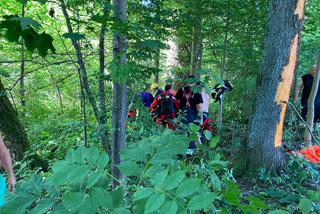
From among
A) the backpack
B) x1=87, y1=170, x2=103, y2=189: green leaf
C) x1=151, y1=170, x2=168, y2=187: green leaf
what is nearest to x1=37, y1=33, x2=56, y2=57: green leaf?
x1=87, y1=170, x2=103, y2=189: green leaf

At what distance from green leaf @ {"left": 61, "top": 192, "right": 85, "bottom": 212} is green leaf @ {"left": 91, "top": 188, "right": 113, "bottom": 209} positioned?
43 mm

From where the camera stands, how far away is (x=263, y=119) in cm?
488

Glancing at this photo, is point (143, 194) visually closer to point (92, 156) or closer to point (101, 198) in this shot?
point (101, 198)

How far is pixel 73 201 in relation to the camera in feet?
3.67

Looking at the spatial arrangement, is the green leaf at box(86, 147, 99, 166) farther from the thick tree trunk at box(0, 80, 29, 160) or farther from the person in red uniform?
the person in red uniform

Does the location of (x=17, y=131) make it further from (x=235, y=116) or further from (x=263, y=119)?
(x=235, y=116)

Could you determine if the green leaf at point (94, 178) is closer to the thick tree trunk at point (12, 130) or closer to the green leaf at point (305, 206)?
the green leaf at point (305, 206)

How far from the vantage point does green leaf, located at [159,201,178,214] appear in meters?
1.03

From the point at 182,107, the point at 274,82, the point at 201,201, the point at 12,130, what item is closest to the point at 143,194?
the point at 201,201

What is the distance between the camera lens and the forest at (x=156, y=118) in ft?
4.04

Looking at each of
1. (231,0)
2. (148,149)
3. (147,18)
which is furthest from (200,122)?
(148,149)

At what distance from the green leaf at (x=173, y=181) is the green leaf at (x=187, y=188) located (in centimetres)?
2

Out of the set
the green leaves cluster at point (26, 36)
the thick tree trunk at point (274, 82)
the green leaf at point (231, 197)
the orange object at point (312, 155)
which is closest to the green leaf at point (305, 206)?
the green leaf at point (231, 197)

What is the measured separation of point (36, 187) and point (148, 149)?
47cm
